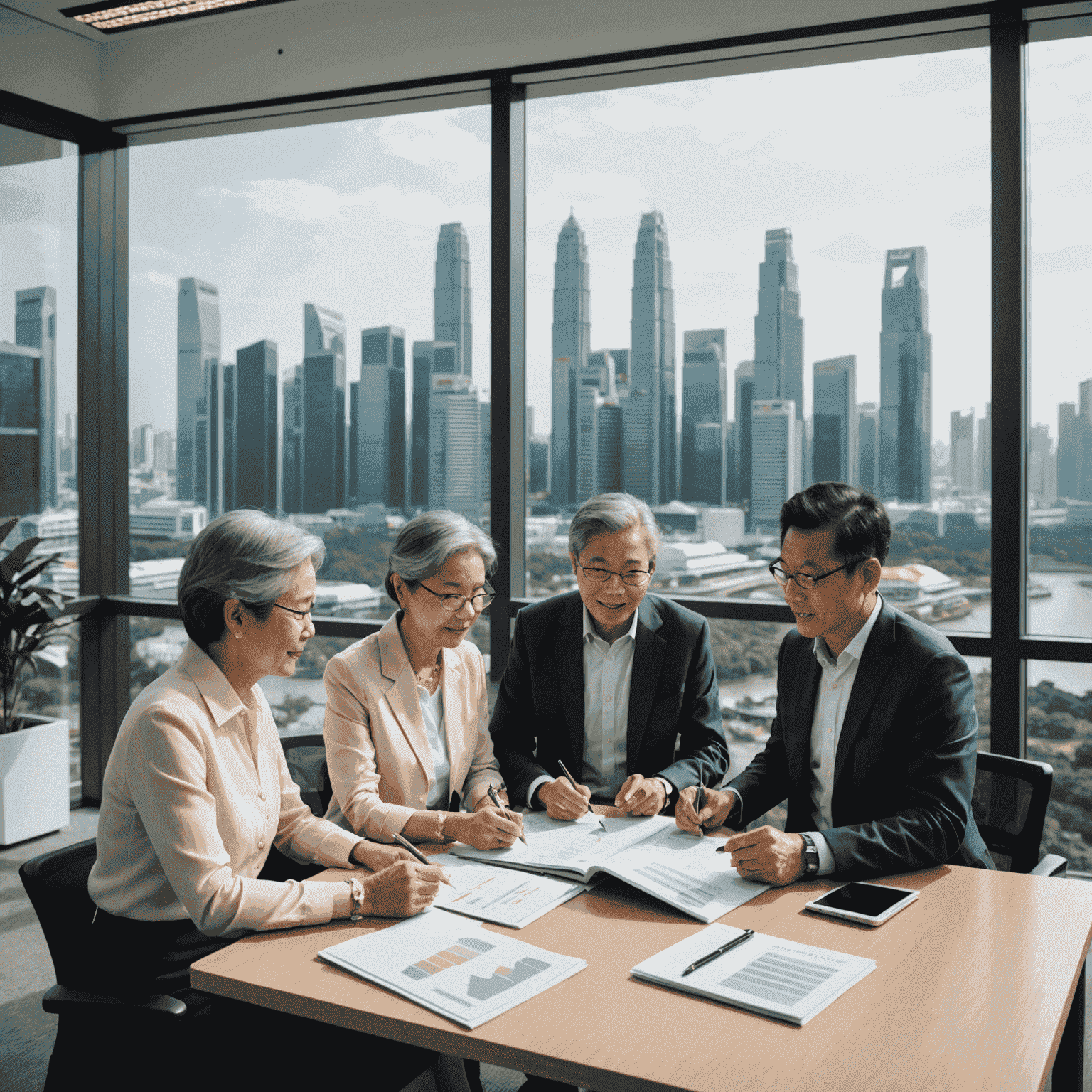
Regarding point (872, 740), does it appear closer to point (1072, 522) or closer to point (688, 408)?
point (1072, 522)

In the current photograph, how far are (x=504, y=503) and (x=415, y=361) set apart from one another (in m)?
0.80

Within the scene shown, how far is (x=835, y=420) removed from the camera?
3.56 metres

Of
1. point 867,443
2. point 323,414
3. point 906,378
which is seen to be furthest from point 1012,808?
point 323,414

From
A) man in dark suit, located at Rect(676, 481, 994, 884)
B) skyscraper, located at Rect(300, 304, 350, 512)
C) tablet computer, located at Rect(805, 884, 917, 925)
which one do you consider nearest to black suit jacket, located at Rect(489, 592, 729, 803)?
man in dark suit, located at Rect(676, 481, 994, 884)

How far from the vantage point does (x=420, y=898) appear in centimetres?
167

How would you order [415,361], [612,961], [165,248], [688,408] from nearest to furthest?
1. [612,961]
2. [688,408]
3. [415,361]
4. [165,248]

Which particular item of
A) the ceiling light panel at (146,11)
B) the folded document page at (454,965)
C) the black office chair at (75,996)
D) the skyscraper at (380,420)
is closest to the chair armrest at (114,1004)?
the black office chair at (75,996)

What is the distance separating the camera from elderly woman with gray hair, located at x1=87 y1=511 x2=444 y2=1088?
5.41 ft

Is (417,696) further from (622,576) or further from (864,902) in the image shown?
(864,902)

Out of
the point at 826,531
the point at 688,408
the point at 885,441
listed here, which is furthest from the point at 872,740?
the point at 688,408

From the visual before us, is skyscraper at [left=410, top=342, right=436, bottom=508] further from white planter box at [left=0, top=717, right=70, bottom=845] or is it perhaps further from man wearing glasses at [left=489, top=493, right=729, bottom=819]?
white planter box at [left=0, top=717, right=70, bottom=845]

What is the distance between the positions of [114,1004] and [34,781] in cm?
313

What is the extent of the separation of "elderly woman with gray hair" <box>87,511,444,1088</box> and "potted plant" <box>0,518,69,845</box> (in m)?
2.80

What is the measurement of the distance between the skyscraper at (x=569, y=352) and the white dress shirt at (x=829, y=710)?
1820mm
